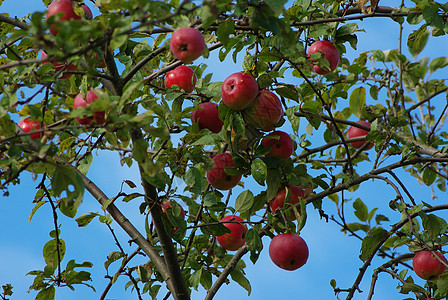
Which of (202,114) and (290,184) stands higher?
(202,114)

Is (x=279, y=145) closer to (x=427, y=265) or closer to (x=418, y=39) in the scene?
(x=427, y=265)

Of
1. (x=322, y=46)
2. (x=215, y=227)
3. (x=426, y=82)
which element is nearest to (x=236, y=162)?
(x=215, y=227)

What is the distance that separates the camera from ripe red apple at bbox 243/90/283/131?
2.31 meters

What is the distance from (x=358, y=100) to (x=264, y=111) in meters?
1.47

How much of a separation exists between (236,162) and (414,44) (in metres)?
1.59

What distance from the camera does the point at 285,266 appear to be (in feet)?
8.33

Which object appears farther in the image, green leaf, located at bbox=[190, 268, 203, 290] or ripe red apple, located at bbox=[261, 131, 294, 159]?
green leaf, located at bbox=[190, 268, 203, 290]

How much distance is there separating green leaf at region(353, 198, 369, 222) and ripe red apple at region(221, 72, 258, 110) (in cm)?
167

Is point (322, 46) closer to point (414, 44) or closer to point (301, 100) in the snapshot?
point (301, 100)

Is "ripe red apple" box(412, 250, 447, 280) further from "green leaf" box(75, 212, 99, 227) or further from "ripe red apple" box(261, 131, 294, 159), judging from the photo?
"green leaf" box(75, 212, 99, 227)

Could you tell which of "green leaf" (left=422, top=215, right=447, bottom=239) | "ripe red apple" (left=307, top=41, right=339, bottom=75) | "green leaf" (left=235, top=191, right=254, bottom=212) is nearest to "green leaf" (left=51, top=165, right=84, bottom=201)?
"green leaf" (left=235, top=191, right=254, bottom=212)

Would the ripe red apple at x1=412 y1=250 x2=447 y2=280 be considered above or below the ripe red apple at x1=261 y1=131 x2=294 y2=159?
below

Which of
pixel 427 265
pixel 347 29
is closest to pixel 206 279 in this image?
pixel 427 265

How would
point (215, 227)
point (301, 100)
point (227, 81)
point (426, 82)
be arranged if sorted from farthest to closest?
point (426, 82), point (301, 100), point (215, 227), point (227, 81)
